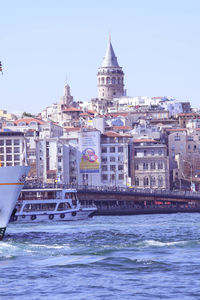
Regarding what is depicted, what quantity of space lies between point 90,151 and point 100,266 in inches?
4123

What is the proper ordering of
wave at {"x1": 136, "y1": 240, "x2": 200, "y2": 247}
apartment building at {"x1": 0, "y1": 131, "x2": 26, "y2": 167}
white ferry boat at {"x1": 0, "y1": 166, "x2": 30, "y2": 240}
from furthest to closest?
apartment building at {"x1": 0, "y1": 131, "x2": 26, "y2": 167}
white ferry boat at {"x1": 0, "y1": 166, "x2": 30, "y2": 240}
wave at {"x1": 136, "y1": 240, "x2": 200, "y2": 247}

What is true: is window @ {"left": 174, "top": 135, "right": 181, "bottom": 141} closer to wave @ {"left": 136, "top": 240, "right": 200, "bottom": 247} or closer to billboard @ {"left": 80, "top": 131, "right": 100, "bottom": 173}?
billboard @ {"left": 80, "top": 131, "right": 100, "bottom": 173}

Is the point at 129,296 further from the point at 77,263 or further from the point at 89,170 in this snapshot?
the point at 89,170

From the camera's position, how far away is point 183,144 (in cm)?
17238

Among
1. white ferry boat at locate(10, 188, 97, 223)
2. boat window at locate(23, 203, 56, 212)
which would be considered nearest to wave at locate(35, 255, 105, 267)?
white ferry boat at locate(10, 188, 97, 223)

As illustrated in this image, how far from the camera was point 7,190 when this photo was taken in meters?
57.0

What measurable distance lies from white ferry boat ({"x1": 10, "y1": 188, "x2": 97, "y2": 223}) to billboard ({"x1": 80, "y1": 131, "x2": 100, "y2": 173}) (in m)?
45.8

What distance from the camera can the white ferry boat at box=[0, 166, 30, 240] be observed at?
56.8 m

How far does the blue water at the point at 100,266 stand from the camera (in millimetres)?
37656

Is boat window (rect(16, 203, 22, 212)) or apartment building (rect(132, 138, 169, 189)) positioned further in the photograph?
apartment building (rect(132, 138, 169, 189))

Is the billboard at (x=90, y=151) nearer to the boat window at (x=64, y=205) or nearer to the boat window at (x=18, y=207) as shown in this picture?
the boat window at (x=64, y=205)

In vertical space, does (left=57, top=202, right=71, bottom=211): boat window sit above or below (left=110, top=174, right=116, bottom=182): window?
below

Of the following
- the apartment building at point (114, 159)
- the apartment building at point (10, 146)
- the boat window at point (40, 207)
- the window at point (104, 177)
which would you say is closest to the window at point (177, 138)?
the apartment building at point (114, 159)

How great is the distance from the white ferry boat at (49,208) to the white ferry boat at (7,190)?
34.7 meters
